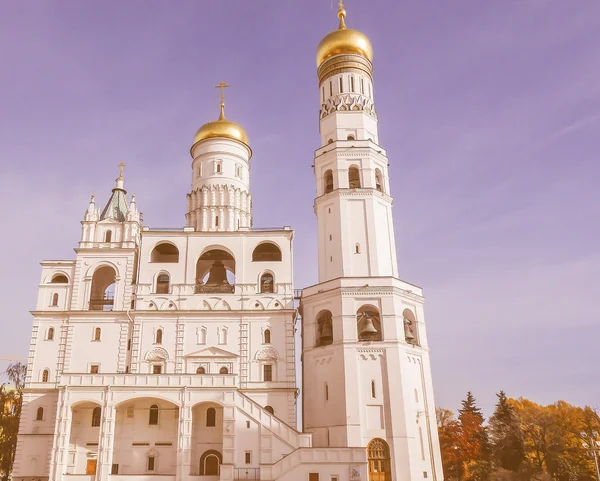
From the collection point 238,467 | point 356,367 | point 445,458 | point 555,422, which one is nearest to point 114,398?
point 238,467

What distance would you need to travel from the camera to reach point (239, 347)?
35781 millimetres

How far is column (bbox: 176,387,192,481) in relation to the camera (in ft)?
96.3

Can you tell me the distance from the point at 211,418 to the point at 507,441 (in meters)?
26.2

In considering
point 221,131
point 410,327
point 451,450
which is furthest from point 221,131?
point 451,450

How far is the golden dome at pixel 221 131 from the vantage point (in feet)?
148

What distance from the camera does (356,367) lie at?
1283 inches

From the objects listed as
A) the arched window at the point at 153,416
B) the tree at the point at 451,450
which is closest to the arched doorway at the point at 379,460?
the arched window at the point at 153,416

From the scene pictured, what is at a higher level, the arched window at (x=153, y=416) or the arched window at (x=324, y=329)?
the arched window at (x=324, y=329)

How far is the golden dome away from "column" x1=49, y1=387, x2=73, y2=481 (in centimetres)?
2277

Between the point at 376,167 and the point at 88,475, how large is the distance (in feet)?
86.0

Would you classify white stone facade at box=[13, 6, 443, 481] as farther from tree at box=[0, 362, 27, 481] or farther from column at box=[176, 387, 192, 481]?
tree at box=[0, 362, 27, 481]

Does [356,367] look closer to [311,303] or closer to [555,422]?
[311,303]

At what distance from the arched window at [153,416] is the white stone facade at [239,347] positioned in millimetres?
117

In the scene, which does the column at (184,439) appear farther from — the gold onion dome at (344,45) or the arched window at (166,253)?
the gold onion dome at (344,45)
